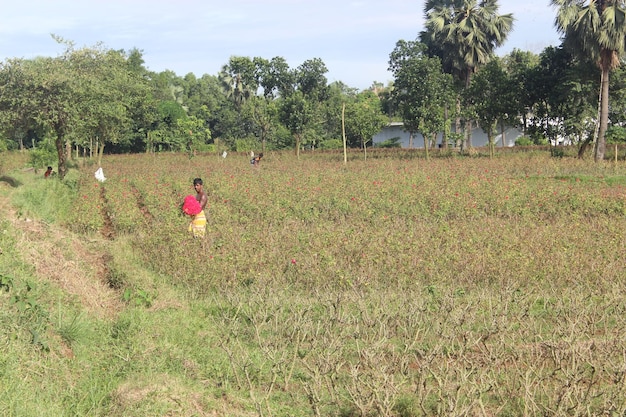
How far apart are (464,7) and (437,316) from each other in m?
36.6

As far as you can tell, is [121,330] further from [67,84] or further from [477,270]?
[67,84]

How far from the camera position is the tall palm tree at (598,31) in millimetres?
26031

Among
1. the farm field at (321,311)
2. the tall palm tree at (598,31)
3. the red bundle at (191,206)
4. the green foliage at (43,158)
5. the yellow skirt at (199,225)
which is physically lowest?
the farm field at (321,311)

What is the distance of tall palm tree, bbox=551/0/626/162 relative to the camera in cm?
2603

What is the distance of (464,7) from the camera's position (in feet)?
128

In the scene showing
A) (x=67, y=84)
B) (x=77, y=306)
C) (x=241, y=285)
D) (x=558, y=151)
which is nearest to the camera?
(x=77, y=306)

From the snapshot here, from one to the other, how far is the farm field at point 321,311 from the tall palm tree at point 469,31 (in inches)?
1043

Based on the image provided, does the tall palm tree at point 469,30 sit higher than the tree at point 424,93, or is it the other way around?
the tall palm tree at point 469,30

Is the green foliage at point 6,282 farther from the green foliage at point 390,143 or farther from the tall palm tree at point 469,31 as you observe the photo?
the green foliage at point 390,143

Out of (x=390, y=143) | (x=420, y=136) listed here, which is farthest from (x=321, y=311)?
(x=420, y=136)

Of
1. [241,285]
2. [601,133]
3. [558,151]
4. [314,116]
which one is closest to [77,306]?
[241,285]

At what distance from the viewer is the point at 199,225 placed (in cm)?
995

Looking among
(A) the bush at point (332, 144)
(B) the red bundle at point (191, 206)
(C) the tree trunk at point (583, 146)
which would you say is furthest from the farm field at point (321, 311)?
(A) the bush at point (332, 144)

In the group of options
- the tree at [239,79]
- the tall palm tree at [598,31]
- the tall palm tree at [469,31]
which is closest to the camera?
the tall palm tree at [598,31]
